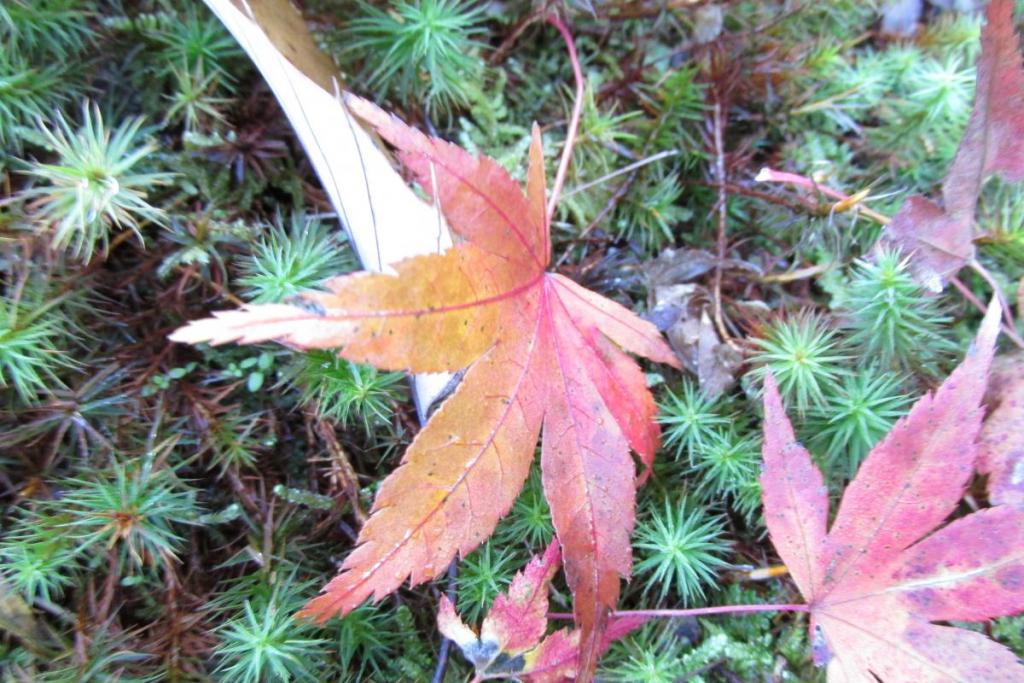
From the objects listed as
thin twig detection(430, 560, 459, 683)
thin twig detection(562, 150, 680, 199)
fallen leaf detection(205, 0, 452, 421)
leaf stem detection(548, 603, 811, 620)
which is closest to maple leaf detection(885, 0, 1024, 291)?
thin twig detection(562, 150, 680, 199)

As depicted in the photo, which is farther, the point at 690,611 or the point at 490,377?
the point at 690,611

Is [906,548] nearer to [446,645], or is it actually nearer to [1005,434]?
[1005,434]

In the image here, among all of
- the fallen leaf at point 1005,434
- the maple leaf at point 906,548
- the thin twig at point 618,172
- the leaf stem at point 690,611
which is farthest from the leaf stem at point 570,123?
the fallen leaf at point 1005,434

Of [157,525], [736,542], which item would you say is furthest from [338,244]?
[736,542]

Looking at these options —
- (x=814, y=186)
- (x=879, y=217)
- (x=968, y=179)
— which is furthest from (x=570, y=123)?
(x=968, y=179)

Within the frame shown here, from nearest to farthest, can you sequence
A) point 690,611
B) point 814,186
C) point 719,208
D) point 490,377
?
point 490,377, point 690,611, point 814,186, point 719,208

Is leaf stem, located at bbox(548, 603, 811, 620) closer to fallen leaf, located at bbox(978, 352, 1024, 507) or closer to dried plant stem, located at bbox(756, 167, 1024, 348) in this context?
fallen leaf, located at bbox(978, 352, 1024, 507)

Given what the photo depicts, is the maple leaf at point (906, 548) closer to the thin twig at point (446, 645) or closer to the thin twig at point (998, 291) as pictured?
the thin twig at point (998, 291)
